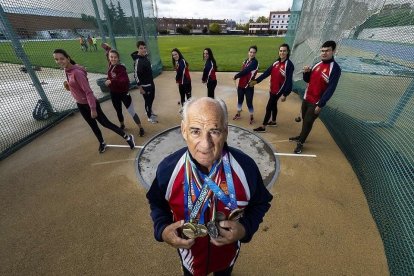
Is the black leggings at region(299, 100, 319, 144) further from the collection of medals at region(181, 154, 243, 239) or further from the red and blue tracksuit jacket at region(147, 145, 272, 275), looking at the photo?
the collection of medals at region(181, 154, 243, 239)

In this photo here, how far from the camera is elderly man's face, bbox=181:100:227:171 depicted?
1.28 m

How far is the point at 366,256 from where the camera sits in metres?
2.74

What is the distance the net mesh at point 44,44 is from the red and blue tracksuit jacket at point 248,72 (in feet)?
19.1

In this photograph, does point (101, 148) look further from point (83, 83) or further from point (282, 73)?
point (282, 73)

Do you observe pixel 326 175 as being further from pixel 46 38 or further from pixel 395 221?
pixel 46 38

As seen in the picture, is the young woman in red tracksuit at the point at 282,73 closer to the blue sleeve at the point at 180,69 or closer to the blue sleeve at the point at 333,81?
the blue sleeve at the point at 333,81

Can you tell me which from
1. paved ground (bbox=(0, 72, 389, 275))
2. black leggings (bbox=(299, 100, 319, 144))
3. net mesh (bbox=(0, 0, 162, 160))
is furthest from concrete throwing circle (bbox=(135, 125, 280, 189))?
net mesh (bbox=(0, 0, 162, 160))

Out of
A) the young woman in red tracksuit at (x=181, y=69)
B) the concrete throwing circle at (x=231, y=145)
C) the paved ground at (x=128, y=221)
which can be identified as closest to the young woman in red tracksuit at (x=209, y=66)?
the young woman in red tracksuit at (x=181, y=69)

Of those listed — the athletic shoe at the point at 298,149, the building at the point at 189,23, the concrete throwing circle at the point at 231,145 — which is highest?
the athletic shoe at the point at 298,149

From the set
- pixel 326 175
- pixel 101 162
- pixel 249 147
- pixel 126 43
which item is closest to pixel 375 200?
pixel 326 175

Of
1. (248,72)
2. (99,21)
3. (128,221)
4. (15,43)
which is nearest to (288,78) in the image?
(248,72)

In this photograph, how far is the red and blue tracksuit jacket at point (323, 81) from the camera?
407 centimetres

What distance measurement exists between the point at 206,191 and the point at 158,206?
1.61ft

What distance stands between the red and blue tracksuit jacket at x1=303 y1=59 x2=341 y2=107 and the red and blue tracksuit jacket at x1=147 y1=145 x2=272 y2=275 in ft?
11.0
